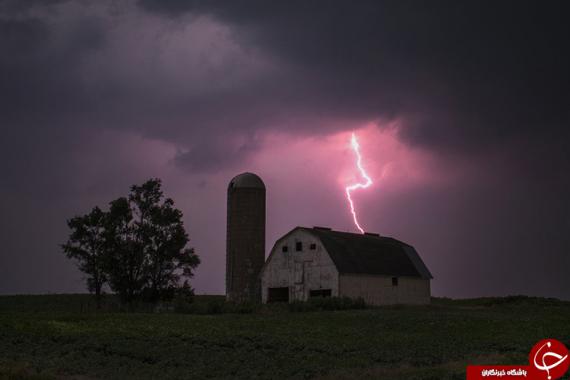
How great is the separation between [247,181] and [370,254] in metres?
11.3

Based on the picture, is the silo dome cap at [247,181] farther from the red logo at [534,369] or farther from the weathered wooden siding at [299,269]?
the red logo at [534,369]

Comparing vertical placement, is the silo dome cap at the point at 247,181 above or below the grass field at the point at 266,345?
above

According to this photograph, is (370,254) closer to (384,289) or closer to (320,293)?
(384,289)

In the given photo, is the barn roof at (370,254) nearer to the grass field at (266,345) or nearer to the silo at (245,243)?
the silo at (245,243)

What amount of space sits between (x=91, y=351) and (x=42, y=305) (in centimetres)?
4154

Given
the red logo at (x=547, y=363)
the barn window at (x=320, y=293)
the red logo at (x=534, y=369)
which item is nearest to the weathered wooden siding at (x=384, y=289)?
the barn window at (x=320, y=293)

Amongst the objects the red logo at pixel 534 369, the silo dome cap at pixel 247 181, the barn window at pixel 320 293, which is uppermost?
the silo dome cap at pixel 247 181

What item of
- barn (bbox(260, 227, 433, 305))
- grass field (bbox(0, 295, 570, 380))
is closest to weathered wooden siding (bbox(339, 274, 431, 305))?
barn (bbox(260, 227, 433, 305))

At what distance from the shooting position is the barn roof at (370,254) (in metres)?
51.8

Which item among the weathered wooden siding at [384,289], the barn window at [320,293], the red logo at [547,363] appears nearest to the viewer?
the red logo at [547,363]

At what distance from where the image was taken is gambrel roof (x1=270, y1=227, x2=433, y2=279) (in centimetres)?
5184

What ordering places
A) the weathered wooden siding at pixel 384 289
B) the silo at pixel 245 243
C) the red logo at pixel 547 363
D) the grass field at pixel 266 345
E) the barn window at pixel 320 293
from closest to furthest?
the red logo at pixel 547 363 < the grass field at pixel 266 345 < the weathered wooden siding at pixel 384 289 < the barn window at pixel 320 293 < the silo at pixel 245 243

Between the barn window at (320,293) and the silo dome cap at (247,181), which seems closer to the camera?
the barn window at (320,293)

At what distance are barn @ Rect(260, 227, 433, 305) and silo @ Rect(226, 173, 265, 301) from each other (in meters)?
1.35
